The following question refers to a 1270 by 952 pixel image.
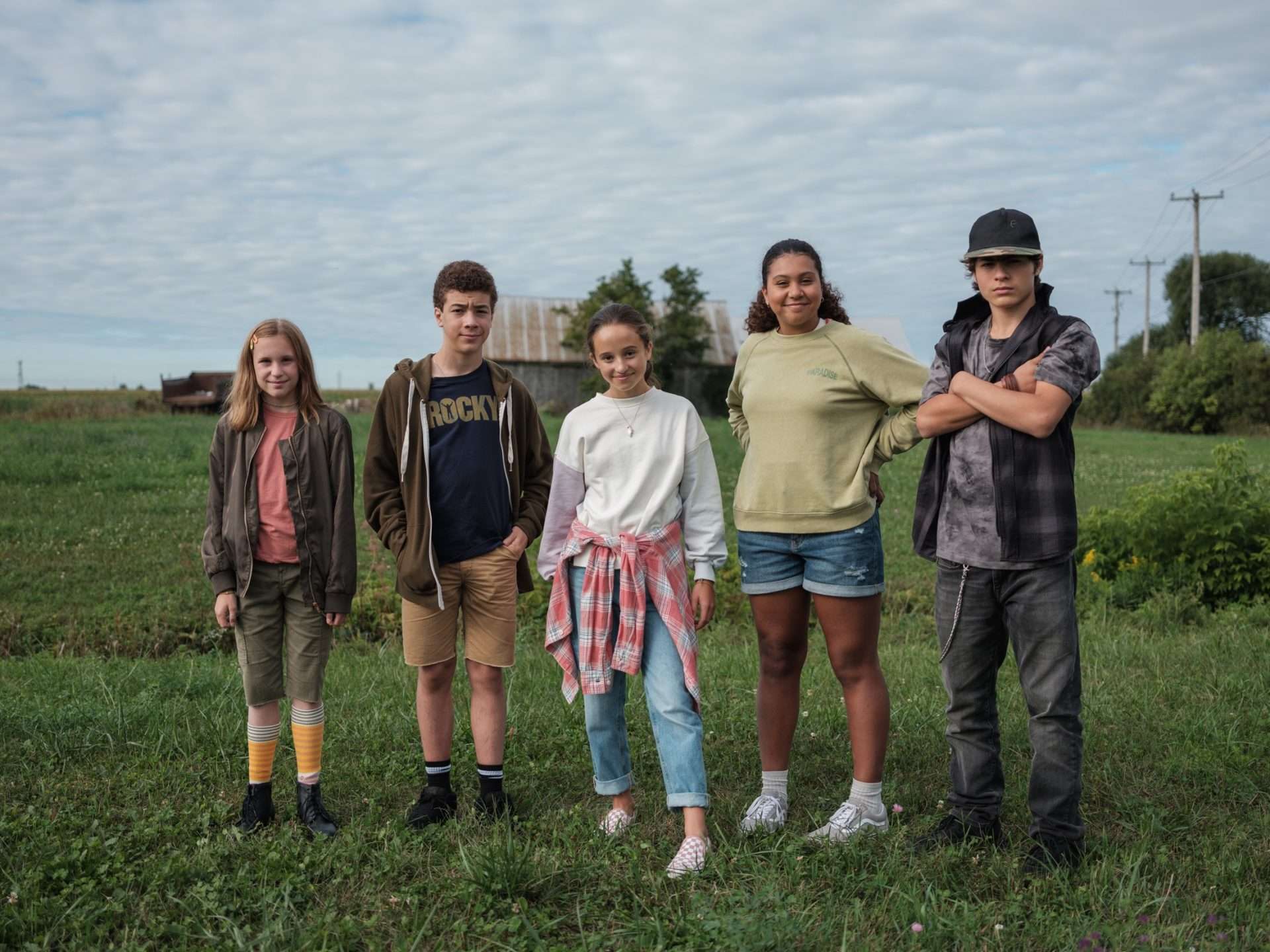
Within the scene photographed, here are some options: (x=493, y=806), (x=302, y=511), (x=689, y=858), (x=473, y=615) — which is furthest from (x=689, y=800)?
(x=302, y=511)

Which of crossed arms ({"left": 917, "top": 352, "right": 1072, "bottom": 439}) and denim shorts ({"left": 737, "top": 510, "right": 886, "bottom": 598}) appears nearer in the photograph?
crossed arms ({"left": 917, "top": 352, "right": 1072, "bottom": 439})

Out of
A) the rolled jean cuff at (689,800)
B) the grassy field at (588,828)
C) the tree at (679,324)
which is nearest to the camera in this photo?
the grassy field at (588,828)

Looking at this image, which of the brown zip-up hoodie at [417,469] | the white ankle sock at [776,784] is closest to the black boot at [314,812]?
the brown zip-up hoodie at [417,469]

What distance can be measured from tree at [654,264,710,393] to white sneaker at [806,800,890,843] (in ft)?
120

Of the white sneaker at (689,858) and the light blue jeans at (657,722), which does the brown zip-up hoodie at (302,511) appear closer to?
the light blue jeans at (657,722)

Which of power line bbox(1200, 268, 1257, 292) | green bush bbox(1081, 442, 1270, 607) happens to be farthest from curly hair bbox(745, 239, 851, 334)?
power line bbox(1200, 268, 1257, 292)

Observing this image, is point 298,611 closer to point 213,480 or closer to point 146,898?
point 213,480

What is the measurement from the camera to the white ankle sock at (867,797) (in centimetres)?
382

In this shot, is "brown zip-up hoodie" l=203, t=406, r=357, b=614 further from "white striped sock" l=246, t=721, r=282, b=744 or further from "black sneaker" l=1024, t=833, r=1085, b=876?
"black sneaker" l=1024, t=833, r=1085, b=876

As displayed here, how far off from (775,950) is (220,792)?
94.5 inches

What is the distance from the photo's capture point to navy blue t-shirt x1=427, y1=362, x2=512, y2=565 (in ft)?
13.0

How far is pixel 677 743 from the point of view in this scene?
3.62 meters

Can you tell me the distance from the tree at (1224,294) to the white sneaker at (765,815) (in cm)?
5947

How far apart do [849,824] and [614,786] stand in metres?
0.85
